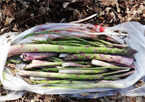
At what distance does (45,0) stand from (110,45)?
0.83m

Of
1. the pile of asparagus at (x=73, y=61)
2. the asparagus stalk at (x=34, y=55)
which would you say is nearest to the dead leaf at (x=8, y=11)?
the pile of asparagus at (x=73, y=61)

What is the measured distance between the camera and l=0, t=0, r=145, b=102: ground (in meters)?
1.42

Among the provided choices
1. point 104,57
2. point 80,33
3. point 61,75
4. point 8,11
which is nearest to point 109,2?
point 80,33

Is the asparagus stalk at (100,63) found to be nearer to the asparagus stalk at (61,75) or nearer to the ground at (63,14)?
the asparagus stalk at (61,75)

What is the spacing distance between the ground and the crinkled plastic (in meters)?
0.09

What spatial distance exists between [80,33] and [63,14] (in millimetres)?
304

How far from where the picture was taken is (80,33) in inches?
55.7

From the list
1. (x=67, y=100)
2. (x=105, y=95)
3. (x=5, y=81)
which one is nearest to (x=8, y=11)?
(x=5, y=81)

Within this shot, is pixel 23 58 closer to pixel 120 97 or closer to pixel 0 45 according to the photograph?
pixel 0 45

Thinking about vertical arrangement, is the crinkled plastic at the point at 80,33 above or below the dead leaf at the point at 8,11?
below

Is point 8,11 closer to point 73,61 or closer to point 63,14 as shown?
point 63,14

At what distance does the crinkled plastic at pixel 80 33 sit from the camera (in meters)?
1.33

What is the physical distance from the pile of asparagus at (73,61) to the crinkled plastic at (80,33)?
0.05 metres

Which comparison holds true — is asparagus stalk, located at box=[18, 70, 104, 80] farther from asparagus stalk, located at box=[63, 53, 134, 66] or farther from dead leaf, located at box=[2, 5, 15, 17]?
dead leaf, located at box=[2, 5, 15, 17]
